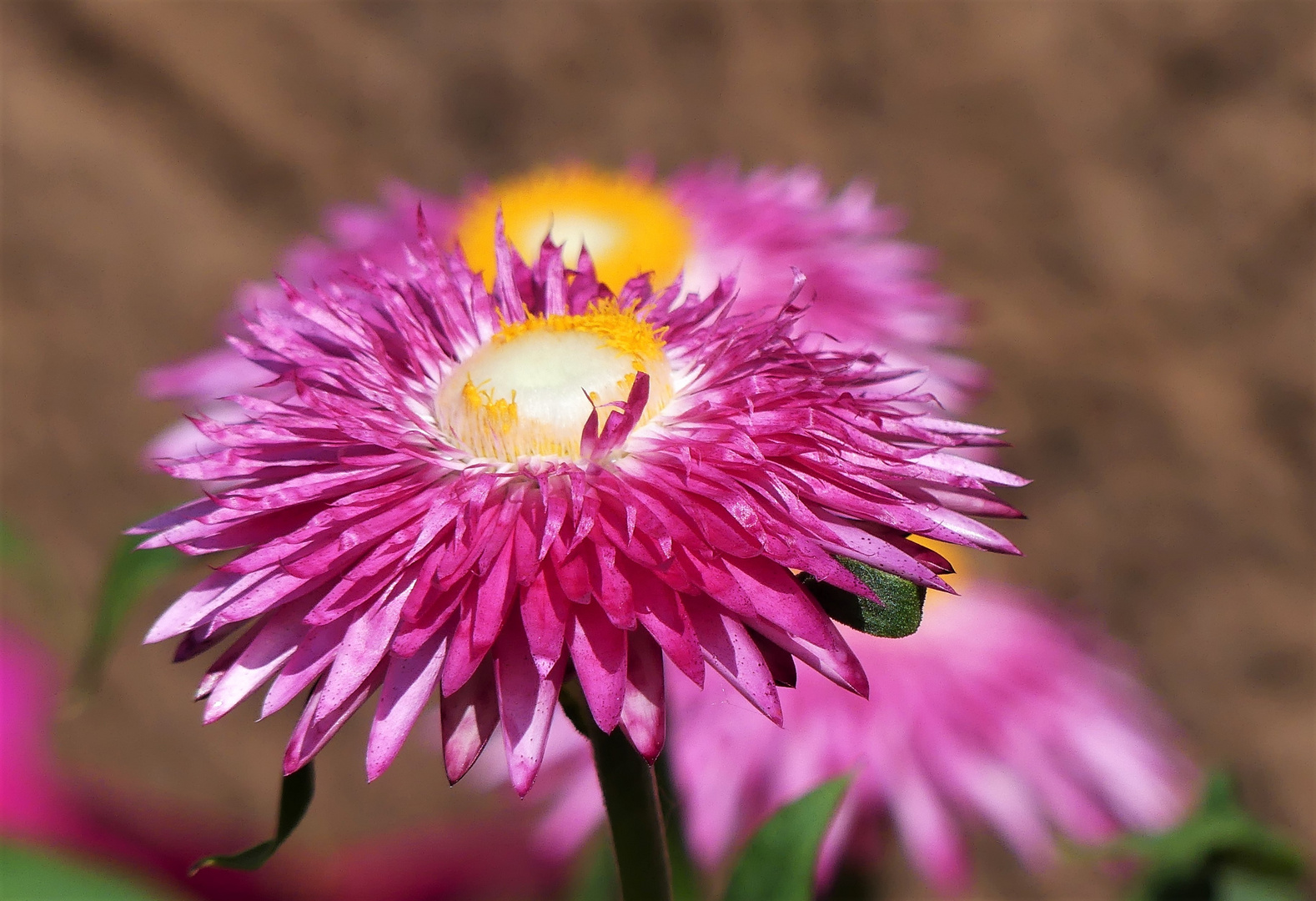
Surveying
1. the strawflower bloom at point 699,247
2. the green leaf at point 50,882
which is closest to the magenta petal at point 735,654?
the green leaf at point 50,882

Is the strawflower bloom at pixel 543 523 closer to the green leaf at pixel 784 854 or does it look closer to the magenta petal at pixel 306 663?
the magenta petal at pixel 306 663

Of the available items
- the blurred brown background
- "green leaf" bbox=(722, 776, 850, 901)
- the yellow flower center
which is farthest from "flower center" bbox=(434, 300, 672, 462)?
the blurred brown background

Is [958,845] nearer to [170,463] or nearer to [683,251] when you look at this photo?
[683,251]

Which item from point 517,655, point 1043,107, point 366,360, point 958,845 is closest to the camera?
point 517,655

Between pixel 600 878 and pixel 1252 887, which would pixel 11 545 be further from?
pixel 1252 887

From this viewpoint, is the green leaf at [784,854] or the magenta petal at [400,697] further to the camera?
the green leaf at [784,854]

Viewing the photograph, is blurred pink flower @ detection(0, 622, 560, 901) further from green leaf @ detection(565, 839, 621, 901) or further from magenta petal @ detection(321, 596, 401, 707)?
magenta petal @ detection(321, 596, 401, 707)

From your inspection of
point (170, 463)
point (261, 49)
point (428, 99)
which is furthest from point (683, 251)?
point (261, 49)
